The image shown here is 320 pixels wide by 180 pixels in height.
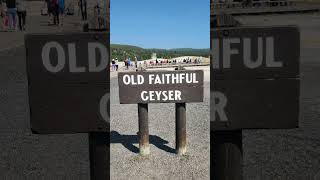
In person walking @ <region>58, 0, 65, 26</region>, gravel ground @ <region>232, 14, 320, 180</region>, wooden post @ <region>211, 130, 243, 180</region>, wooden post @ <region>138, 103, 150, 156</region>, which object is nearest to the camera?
wooden post @ <region>211, 130, 243, 180</region>

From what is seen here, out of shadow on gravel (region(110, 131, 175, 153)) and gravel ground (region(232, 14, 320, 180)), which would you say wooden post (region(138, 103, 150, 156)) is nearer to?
shadow on gravel (region(110, 131, 175, 153))

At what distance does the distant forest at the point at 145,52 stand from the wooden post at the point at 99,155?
0.29 meters

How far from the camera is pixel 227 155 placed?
1.38 meters

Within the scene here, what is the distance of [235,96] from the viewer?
1.29 metres

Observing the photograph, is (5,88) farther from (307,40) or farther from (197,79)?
(307,40)

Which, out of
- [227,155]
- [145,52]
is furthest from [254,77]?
[145,52]

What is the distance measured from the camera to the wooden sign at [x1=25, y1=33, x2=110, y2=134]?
1.29 meters

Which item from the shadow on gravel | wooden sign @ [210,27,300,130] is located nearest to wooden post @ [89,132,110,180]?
the shadow on gravel

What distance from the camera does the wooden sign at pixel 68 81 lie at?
1.29 m

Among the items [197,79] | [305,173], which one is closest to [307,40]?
[305,173]

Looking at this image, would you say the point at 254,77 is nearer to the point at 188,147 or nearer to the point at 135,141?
the point at 188,147

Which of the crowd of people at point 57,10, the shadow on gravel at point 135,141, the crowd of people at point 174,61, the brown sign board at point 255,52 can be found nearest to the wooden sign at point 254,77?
the brown sign board at point 255,52

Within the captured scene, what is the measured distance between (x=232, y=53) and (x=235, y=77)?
0.27 feet

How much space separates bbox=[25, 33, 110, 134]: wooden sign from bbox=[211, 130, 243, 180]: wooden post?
40cm
